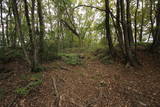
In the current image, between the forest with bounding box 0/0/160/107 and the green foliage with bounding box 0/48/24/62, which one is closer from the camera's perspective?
the forest with bounding box 0/0/160/107

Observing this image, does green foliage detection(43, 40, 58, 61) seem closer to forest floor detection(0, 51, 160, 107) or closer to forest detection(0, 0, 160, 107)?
forest detection(0, 0, 160, 107)

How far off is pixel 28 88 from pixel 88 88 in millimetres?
2471

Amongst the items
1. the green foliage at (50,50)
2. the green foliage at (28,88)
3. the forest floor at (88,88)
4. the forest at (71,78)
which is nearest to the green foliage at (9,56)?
the forest at (71,78)

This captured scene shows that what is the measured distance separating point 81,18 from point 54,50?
13085 mm

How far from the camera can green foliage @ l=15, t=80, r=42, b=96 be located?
361 cm

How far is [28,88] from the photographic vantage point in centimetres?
385

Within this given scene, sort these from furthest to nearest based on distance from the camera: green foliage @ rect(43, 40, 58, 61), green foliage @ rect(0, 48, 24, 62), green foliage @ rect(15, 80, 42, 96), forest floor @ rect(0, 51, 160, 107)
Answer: green foliage @ rect(43, 40, 58, 61) → green foliage @ rect(0, 48, 24, 62) → green foliage @ rect(15, 80, 42, 96) → forest floor @ rect(0, 51, 160, 107)

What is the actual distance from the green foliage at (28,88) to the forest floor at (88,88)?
7 cm

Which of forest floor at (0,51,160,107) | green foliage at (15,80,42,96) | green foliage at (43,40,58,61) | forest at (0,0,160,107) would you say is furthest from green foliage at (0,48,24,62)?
green foliage at (15,80,42,96)

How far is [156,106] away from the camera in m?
2.96

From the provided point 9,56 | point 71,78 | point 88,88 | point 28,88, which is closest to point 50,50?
point 9,56

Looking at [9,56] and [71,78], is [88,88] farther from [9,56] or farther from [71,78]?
[9,56]

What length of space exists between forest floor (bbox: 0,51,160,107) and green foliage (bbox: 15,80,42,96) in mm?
67

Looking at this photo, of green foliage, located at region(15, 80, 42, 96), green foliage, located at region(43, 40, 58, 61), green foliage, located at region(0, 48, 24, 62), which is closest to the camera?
green foliage, located at region(15, 80, 42, 96)
